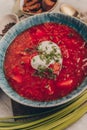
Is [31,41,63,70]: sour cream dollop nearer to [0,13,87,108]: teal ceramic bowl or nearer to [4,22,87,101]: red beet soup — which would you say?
[4,22,87,101]: red beet soup

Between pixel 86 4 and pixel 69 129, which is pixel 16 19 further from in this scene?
pixel 69 129

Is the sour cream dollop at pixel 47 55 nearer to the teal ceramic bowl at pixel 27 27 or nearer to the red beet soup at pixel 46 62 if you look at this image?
the red beet soup at pixel 46 62

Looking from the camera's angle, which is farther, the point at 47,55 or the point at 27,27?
the point at 27,27

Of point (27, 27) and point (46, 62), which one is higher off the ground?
point (27, 27)

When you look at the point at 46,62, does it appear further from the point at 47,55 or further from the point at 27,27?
the point at 27,27

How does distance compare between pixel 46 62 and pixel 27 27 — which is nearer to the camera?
pixel 46 62

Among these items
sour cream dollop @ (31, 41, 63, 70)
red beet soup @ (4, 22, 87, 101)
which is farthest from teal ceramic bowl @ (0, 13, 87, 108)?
sour cream dollop @ (31, 41, 63, 70)

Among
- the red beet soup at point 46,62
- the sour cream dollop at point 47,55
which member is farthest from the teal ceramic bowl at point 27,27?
the sour cream dollop at point 47,55

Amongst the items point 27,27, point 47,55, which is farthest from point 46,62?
point 27,27

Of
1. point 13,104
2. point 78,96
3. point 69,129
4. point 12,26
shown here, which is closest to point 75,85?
point 78,96
